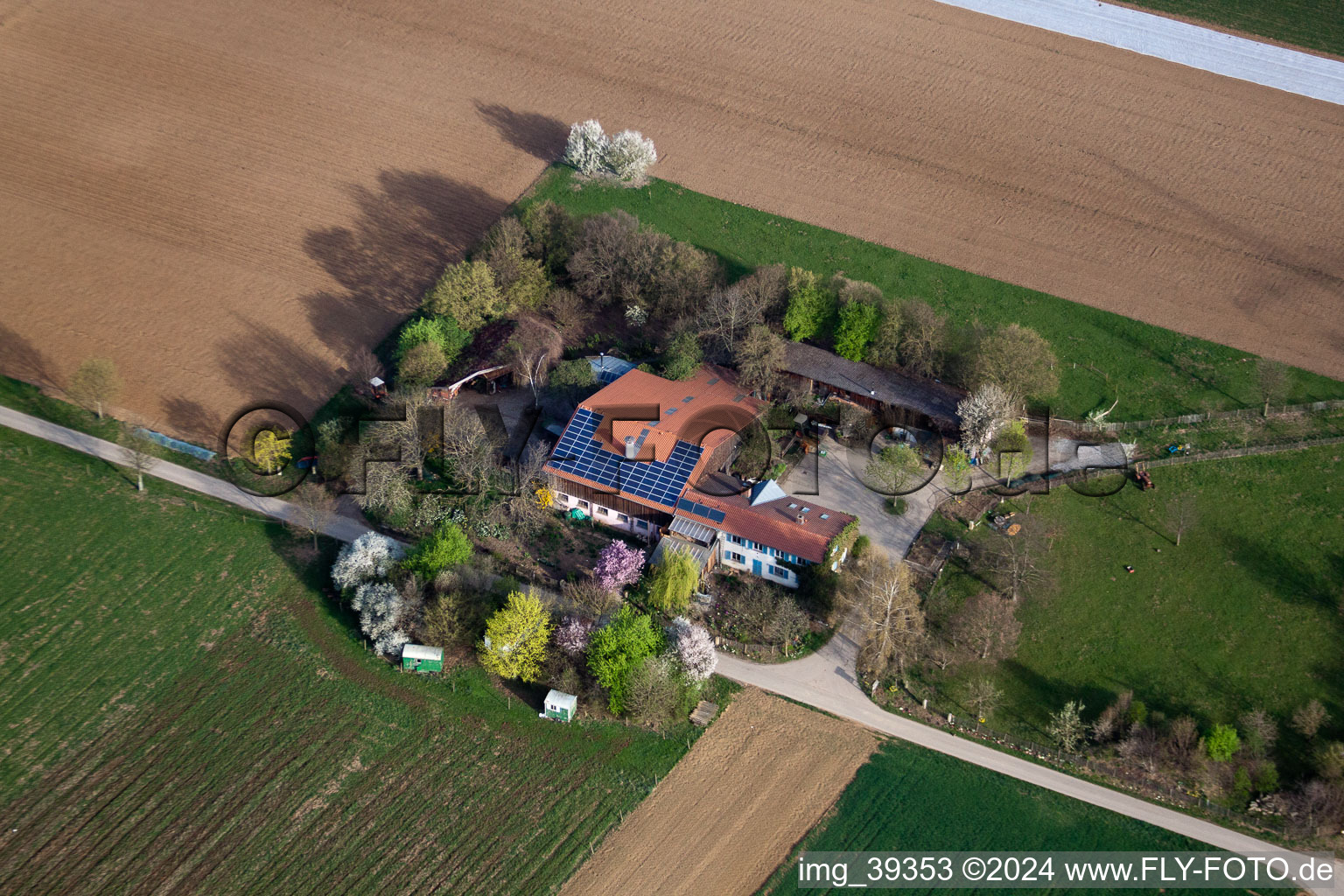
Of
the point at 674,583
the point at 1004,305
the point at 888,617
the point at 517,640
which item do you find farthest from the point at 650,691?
the point at 1004,305

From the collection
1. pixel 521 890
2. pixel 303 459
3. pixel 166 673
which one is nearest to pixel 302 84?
pixel 303 459

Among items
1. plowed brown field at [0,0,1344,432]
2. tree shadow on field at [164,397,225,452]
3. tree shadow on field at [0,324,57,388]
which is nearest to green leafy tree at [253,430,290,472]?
tree shadow on field at [164,397,225,452]

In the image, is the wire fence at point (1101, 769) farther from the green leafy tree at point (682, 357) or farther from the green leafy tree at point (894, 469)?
the green leafy tree at point (682, 357)

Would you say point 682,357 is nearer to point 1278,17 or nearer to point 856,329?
point 856,329

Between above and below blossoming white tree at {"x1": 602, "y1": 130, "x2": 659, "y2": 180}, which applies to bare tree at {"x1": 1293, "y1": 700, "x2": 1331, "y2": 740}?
below

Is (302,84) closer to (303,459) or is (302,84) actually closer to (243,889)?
(303,459)

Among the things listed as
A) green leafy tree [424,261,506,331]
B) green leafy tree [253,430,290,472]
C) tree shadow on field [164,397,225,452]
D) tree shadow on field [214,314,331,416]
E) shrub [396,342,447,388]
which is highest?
green leafy tree [424,261,506,331]

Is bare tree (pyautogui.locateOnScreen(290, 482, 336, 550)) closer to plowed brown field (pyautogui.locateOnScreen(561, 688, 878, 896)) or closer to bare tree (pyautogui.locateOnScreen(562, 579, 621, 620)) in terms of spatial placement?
bare tree (pyautogui.locateOnScreen(562, 579, 621, 620))
